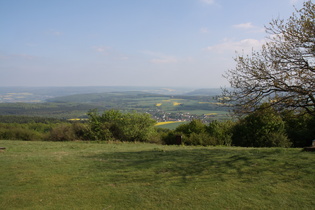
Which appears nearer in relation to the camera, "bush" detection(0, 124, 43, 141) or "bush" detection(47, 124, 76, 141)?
"bush" detection(47, 124, 76, 141)

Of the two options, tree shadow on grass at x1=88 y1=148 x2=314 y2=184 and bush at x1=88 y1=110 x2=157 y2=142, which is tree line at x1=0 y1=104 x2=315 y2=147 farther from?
tree shadow on grass at x1=88 y1=148 x2=314 y2=184

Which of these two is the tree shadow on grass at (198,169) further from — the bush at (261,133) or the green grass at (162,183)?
the bush at (261,133)

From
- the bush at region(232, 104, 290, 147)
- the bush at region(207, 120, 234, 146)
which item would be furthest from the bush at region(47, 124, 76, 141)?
the bush at region(232, 104, 290, 147)

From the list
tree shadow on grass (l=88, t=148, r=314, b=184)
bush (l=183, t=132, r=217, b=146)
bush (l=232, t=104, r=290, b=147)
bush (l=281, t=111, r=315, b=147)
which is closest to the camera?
tree shadow on grass (l=88, t=148, r=314, b=184)

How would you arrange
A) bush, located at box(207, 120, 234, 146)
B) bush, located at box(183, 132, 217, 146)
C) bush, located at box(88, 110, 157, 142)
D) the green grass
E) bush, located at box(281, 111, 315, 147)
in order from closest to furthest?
1. the green grass
2. bush, located at box(183, 132, 217, 146)
3. bush, located at box(88, 110, 157, 142)
4. bush, located at box(281, 111, 315, 147)
5. bush, located at box(207, 120, 234, 146)

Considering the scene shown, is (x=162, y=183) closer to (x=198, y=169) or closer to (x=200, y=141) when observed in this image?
(x=198, y=169)

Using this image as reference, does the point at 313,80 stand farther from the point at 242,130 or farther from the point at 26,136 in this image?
the point at 26,136

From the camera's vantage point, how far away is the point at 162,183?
7.36 m

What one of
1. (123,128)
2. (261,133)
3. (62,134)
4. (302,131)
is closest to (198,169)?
(123,128)

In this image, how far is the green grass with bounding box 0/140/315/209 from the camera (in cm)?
591

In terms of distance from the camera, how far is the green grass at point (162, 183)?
591 cm

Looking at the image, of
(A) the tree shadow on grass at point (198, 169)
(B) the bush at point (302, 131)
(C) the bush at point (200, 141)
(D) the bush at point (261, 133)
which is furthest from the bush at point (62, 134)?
(B) the bush at point (302, 131)

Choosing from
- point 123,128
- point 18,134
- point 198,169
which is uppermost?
point 198,169

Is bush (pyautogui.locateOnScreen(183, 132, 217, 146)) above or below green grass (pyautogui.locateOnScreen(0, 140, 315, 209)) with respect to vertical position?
below
